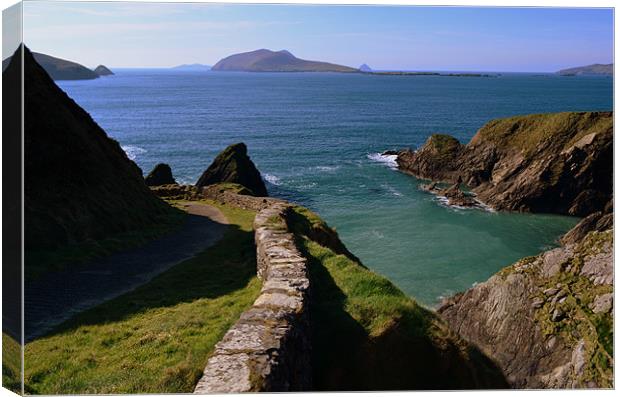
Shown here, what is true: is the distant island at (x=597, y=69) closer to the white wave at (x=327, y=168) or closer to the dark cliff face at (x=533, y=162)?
the dark cliff face at (x=533, y=162)

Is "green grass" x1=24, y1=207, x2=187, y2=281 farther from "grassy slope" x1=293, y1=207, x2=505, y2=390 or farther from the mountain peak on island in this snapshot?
"grassy slope" x1=293, y1=207, x2=505, y2=390

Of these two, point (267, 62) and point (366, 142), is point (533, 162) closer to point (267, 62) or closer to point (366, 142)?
point (366, 142)

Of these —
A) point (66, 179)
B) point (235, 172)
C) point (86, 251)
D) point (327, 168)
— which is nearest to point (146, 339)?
point (86, 251)

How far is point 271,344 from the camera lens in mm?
6867

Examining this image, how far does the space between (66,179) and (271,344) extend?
1175 centimetres

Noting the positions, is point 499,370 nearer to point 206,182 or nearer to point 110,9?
point 110,9

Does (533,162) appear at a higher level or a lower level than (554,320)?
higher

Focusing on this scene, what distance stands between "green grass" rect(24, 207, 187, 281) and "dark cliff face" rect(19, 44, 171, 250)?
296 mm

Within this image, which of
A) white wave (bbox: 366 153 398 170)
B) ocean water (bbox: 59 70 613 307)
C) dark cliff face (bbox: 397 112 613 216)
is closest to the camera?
ocean water (bbox: 59 70 613 307)

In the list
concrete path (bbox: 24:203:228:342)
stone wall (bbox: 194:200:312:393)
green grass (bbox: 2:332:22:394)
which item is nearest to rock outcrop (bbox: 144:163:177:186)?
concrete path (bbox: 24:203:228:342)

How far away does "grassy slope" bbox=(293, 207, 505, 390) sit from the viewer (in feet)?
28.9

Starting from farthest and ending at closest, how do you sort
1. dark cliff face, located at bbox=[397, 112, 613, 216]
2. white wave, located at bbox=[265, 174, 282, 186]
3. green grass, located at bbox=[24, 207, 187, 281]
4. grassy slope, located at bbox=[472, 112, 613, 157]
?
white wave, located at bbox=[265, 174, 282, 186] < grassy slope, located at bbox=[472, 112, 613, 157] < dark cliff face, located at bbox=[397, 112, 613, 216] < green grass, located at bbox=[24, 207, 187, 281]

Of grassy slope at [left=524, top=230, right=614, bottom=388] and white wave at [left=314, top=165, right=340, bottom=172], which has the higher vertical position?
grassy slope at [left=524, top=230, right=614, bottom=388]

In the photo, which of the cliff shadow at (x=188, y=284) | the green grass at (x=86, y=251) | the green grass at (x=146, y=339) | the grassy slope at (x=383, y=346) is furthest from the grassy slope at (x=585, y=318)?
the green grass at (x=86, y=251)
